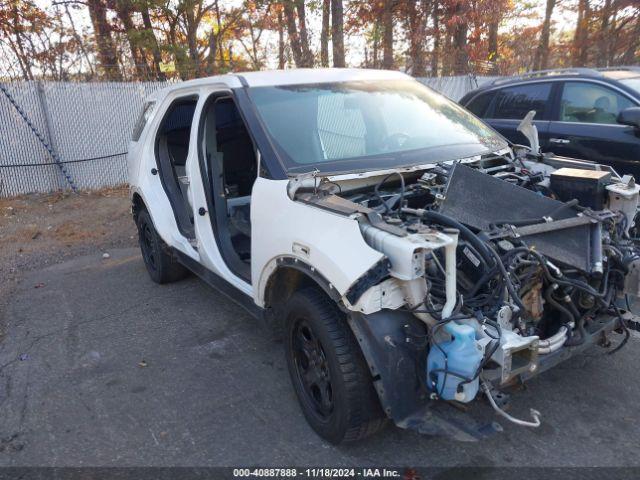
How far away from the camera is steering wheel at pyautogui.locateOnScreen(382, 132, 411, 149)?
3.49 m

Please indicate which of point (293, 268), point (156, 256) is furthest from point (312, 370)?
point (156, 256)

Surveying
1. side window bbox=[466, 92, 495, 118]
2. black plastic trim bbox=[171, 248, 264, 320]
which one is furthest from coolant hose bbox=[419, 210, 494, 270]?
side window bbox=[466, 92, 495, 118]

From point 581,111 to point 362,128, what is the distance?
3.60m

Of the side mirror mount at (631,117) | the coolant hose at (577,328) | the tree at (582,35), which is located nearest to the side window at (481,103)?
the side mirror mount at (631,117)

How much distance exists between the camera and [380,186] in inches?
124

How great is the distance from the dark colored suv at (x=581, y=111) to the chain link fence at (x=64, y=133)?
722 centimetres

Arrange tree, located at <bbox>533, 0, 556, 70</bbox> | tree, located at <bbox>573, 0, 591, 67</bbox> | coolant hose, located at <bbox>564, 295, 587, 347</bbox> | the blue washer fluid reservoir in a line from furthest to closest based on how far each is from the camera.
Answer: tree, located at <bbox>533, 0, 556, 70</bbox>
tree, located at <bbox>573, 0, 591, 67</bbox>
coolant hose, located at <bbox>564, 295, 587, 347</bbox>
the blue washer fluid reservoir

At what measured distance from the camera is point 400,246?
2.13 m

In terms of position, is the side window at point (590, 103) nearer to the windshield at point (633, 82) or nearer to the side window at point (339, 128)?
the windshield at point (633, 82)

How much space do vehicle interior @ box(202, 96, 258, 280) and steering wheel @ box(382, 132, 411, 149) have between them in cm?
98

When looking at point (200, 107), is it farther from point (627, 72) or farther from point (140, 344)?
point (627, 72)

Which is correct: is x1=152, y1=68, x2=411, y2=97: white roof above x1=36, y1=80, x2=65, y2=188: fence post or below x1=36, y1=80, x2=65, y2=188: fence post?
above

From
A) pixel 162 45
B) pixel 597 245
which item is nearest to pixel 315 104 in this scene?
pixel 597 245

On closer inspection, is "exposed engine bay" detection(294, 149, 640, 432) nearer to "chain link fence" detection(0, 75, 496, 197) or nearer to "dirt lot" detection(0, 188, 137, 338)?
"dirt lot" detection(0, 188, 137, 338)
